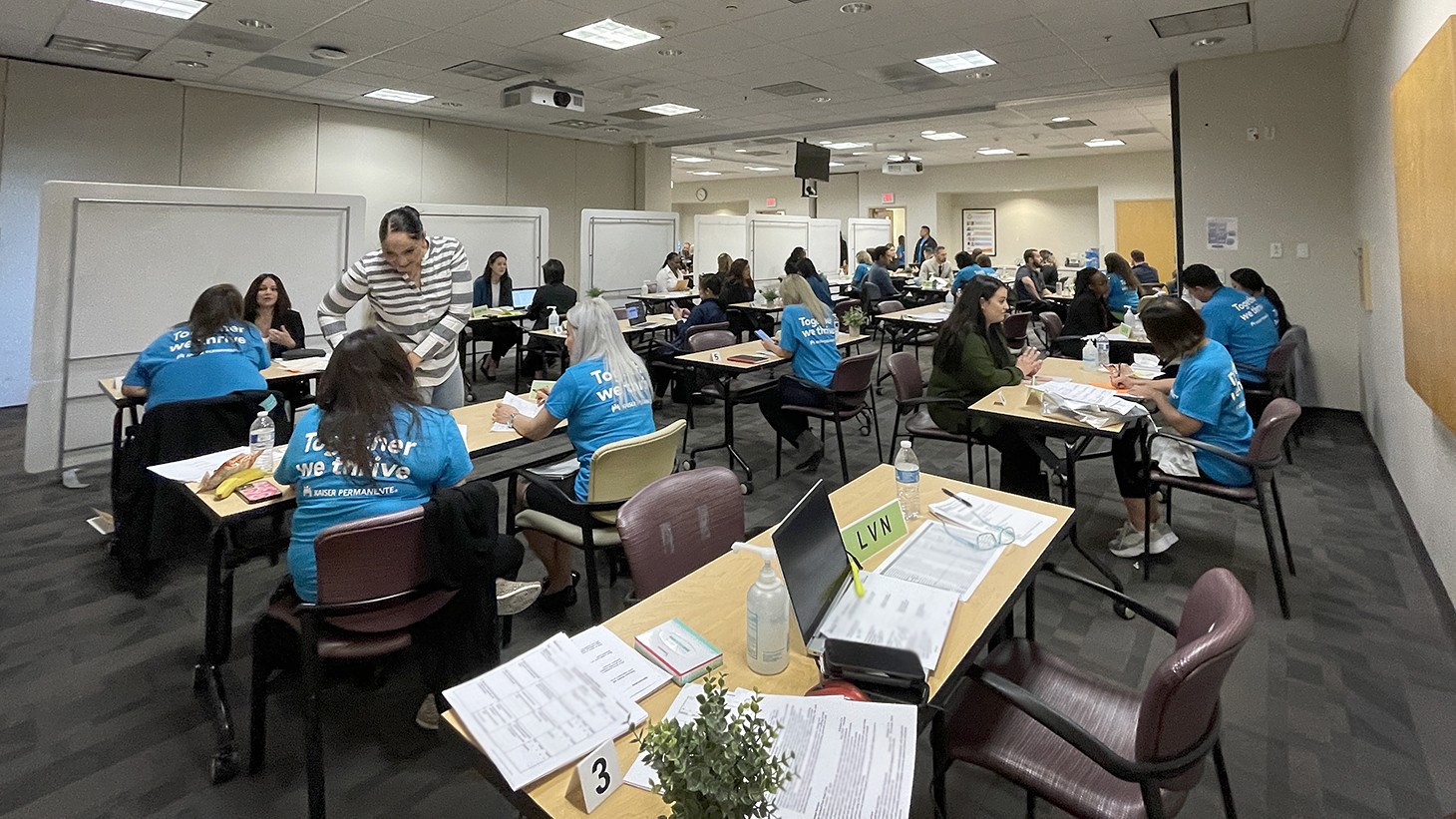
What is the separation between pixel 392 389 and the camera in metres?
2.01

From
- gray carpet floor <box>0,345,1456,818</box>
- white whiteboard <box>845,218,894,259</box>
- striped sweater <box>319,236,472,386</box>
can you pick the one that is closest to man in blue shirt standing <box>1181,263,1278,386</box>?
gray carpet floor <box>0,345,1456,818</box>

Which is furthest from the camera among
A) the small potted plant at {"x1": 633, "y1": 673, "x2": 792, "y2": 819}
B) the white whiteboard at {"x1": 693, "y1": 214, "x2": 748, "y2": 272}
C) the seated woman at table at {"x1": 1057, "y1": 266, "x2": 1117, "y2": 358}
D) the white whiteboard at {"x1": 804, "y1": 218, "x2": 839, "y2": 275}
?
the white whiteboard at {"x1": 804, "y1": 218, "x2": 839, "y2": 275}

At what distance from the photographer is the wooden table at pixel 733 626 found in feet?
3.26

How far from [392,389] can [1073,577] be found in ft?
6.23

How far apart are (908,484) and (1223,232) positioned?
240 inches

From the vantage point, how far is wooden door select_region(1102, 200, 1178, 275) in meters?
13.2

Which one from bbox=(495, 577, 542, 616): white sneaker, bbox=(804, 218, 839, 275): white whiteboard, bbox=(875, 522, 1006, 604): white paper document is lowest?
bbox=(495, 577, 542, 616): white sneaker

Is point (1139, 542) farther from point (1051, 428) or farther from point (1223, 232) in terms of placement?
point (1223, 232)

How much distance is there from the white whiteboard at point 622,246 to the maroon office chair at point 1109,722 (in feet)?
24.6

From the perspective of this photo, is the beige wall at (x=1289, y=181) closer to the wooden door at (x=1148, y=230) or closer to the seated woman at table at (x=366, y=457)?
the seated woman at table at (x=366, y=457)

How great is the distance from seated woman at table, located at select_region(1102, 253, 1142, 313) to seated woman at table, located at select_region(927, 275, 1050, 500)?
3.81 meters

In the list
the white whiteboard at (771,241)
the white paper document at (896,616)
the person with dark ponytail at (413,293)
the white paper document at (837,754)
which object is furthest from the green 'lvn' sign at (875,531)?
the white whiteboard at (771,241)

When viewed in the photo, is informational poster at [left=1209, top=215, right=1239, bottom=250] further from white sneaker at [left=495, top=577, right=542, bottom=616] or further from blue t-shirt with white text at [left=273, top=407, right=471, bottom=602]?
blue t-shirt with white text at [left=273, top=407, right=471, bottom=602]

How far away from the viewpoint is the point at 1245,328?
4.77 m
